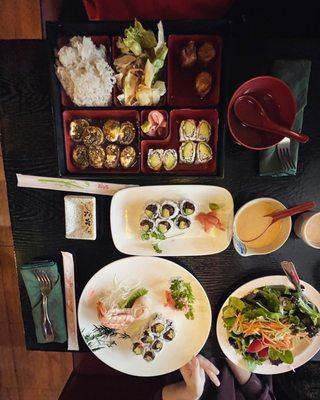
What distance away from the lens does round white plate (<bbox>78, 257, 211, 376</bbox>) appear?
224cm

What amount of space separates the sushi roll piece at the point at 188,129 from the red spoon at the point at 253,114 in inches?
8.7

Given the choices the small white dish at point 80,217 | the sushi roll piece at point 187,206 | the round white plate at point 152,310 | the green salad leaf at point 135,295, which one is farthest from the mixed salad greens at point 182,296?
the small white dish at point 80,217

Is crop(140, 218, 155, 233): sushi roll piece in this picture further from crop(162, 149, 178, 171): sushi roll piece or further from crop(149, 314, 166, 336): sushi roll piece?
crop(149, 314, 166, 336): sushi roll piece

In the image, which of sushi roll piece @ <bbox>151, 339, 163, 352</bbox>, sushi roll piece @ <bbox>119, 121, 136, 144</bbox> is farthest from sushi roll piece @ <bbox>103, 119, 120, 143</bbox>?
sushi roll piece @ <bbox>151, 339, 163, 352</bbox>

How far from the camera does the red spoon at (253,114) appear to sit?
1.92 metres

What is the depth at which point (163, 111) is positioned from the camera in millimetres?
1985

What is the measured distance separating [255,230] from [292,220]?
212 mm

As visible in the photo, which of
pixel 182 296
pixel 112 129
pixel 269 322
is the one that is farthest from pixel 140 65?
pixel 269 322

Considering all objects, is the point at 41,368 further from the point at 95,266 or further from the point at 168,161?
the point at 168,161

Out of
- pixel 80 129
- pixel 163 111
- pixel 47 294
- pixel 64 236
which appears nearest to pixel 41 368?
pixel 47 294

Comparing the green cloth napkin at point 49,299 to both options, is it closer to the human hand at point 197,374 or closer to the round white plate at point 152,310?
the round white plate at point 152,310

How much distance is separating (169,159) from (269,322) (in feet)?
3.20

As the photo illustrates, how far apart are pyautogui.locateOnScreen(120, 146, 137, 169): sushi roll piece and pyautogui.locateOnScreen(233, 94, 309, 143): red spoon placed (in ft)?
1.78

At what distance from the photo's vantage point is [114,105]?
2012 mm
